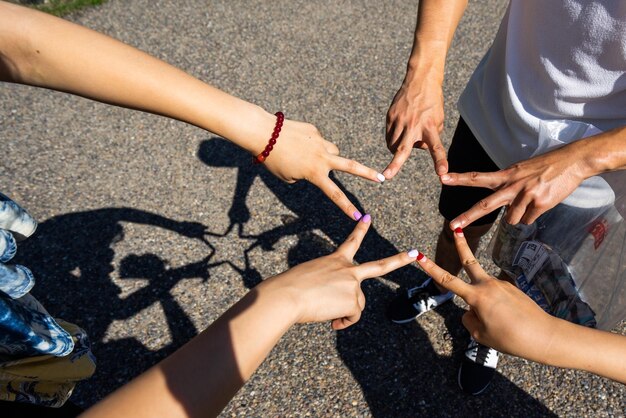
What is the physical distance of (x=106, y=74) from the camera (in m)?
1.36

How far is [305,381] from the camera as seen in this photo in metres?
2.33

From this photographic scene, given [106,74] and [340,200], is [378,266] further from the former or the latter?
[106,74]

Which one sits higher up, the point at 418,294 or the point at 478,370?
the point at 418,294

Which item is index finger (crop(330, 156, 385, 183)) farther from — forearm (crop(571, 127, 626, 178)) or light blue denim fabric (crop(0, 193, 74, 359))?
light blue denim fabric (crop(0, 193, 74, 359))

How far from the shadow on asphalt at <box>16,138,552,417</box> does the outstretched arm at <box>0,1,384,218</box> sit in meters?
1.07

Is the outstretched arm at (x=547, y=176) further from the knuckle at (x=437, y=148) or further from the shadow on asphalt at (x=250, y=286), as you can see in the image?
the shadow on asphalt at (x=250, y=286)

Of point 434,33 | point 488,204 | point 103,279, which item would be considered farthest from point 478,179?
point 103,279

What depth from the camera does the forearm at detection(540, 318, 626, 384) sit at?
1264 millimetres

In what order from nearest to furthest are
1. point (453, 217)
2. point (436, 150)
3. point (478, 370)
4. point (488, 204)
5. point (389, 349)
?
point (488, 204), point (436, 150), point (453, 217), point (478, 370), point (389, 349)

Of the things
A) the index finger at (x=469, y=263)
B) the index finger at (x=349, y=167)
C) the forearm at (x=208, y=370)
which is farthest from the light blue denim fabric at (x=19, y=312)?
the index finger at (x=469, y=263)

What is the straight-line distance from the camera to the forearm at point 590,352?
1.26 m

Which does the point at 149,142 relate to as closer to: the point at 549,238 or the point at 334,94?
the point at 334,94

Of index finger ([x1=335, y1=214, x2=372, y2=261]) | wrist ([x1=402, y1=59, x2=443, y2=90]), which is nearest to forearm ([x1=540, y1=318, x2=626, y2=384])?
index finger ([x1=335, y1=214, x2=372, y2=261])

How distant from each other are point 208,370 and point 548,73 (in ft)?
4.28
